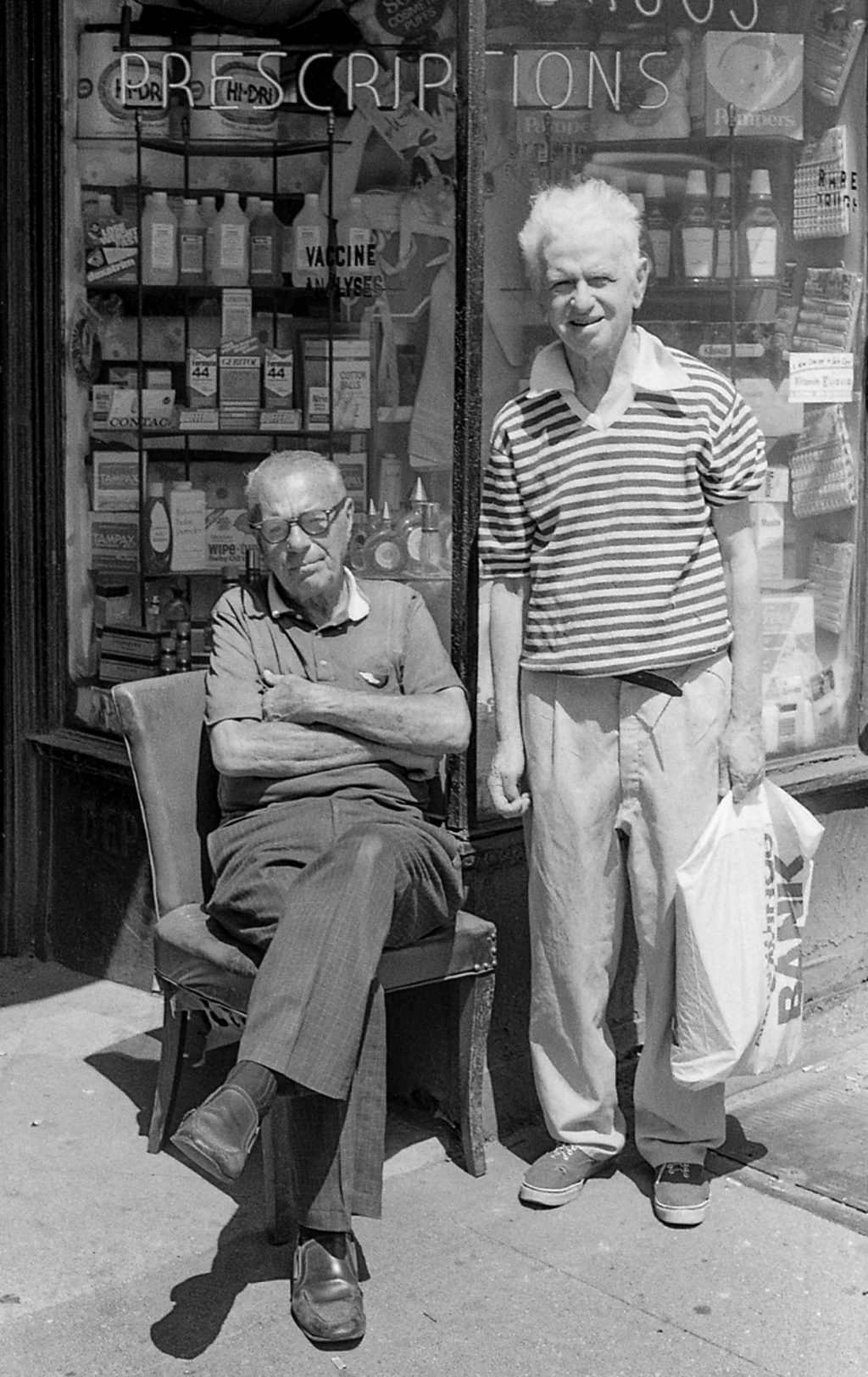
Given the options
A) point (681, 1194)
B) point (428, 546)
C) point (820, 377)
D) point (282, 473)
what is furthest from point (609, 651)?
point (820, 377)

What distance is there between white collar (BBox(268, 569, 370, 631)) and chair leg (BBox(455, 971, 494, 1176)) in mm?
789

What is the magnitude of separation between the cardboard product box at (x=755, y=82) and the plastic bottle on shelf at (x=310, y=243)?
39.9 inches

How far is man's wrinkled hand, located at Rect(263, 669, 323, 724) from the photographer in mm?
3398

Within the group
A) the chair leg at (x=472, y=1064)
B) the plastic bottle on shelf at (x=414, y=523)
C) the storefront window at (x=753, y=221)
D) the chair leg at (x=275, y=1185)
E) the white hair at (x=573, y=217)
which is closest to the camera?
the chair leg at (x=275, y=1185)

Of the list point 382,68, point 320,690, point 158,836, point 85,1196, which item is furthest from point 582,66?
point 85,1196

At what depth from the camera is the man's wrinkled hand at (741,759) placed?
3492mm

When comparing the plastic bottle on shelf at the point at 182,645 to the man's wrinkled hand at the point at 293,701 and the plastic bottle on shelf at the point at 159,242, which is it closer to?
the plastic bottle on shelf at the point at 159,242

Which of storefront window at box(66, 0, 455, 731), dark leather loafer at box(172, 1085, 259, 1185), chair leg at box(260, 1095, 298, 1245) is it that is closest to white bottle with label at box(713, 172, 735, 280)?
storefront window at box(66, 0, 455, 731)

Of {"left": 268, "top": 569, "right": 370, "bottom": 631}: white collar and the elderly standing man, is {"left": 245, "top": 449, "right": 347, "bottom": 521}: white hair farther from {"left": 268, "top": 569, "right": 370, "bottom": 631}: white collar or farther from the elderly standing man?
the elderly standing man

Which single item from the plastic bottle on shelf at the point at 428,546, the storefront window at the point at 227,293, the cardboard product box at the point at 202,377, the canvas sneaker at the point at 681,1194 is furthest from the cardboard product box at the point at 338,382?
the canvas sneaker at the point at 681,1194

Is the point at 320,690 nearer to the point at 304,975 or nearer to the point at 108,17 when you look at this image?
the point at 304,975

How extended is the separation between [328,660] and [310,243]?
1.44 meters

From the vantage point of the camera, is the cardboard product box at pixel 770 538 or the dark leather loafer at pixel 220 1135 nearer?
the dark leather loafer at pixel 220 1135

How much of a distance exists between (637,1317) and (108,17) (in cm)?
338
